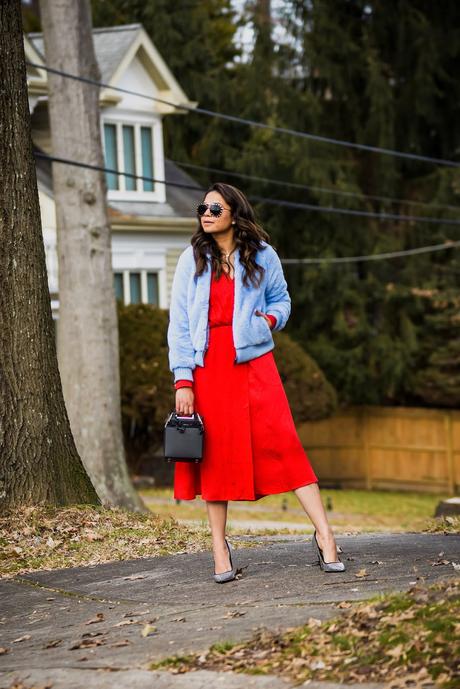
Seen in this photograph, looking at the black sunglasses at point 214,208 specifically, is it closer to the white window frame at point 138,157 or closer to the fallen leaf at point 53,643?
the fallen leaf at point 53,643

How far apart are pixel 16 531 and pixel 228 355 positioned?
2531mm

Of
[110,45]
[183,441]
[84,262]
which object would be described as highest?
[110,45]

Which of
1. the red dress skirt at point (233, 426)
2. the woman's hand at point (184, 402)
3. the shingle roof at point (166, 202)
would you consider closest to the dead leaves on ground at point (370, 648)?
the red dress skirt at point (233, 426)

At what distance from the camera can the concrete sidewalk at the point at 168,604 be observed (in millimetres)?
5762

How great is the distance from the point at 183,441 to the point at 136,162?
2212 centimetres

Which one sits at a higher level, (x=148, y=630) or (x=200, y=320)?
(x=200, y=320)

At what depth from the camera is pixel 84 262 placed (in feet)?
59.4

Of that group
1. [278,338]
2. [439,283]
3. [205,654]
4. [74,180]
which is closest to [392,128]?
[439,283]

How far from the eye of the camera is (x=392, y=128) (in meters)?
34.3

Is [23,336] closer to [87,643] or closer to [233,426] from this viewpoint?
[233,426]

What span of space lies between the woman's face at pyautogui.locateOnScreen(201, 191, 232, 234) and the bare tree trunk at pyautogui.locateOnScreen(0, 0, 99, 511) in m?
2.57

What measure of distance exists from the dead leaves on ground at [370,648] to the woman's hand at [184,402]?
4.92 feet

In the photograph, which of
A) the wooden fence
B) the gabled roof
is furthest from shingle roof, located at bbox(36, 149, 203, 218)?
the wooden fence

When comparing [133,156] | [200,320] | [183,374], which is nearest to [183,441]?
[183,374]
